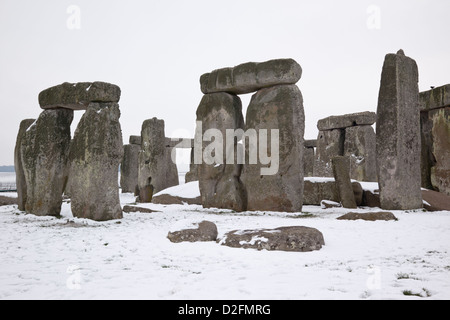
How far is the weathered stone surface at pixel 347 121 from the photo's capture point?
15.5m

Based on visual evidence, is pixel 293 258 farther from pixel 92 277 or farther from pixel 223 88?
pixel 223 88

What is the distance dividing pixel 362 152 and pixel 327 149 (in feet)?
5.45

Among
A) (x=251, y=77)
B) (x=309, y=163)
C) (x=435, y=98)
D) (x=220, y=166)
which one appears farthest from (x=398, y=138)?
(x=309, y=163)

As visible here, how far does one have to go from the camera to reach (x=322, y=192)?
10.9m

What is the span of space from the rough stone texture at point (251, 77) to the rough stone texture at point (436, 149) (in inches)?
184

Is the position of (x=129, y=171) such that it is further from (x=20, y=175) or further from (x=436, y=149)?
(x=436, y=149)

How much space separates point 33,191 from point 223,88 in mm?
5064

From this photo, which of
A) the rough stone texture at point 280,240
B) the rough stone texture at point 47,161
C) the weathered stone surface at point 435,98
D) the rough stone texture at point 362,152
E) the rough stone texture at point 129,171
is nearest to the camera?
the rough stone texture at point 280,240

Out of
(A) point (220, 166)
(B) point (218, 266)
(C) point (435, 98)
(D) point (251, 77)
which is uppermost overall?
(D) point (251, 77)

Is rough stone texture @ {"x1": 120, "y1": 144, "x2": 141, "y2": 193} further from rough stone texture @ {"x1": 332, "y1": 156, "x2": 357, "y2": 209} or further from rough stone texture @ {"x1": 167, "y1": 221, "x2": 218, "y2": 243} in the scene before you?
rough stone texture @ {"x1": 167, "y1": 221, "x2": 218, "y2": 243}

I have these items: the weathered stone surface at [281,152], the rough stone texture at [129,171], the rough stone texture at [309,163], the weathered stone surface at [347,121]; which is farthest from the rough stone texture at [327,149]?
the rough stone texture at [129,171]

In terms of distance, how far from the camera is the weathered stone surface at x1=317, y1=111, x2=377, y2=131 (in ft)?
51.0

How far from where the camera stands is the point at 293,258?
4.38 metres

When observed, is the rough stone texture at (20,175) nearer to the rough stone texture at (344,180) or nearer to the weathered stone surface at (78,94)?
the weathered stone surface at (78,94)
